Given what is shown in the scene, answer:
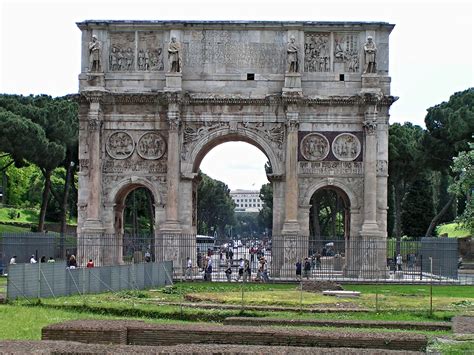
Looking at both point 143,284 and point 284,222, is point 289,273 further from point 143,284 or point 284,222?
point 143,284

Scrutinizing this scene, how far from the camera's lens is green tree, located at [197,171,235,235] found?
108m

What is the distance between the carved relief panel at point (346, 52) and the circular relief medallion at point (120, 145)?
10019 mm

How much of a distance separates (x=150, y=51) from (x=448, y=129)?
21357mm

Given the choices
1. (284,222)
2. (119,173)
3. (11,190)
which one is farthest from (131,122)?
(11,190)

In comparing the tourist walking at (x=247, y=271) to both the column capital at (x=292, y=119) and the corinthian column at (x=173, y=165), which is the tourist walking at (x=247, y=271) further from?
the column capital at (x=292, y=119)

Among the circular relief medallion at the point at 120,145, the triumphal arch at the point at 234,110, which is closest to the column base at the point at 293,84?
the triumphal arch at the point at 234,110

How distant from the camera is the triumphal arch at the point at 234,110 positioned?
1564 inches

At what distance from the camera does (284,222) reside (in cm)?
3947

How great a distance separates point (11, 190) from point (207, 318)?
6601 cm

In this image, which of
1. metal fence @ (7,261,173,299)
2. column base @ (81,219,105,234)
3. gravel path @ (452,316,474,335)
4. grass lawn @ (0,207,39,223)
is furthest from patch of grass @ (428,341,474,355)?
grass lawn @ (0,207,39,223)

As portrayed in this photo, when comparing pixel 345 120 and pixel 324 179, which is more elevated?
pixel 345 120

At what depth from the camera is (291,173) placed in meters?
39.6

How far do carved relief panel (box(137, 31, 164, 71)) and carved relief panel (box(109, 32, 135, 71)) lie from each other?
1.20 ft

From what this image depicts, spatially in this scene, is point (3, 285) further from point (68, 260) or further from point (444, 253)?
point (444, 253)
